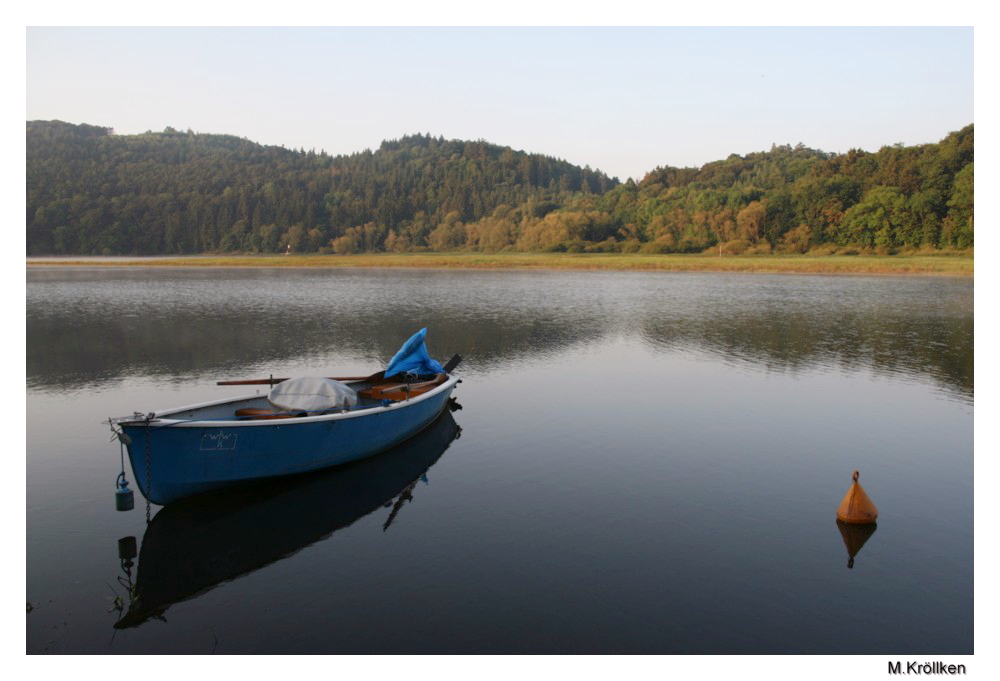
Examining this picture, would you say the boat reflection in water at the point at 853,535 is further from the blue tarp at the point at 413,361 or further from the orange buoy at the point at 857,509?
the blue tarp at the point at 413,361

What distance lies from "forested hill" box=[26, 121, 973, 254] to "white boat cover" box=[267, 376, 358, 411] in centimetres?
11568

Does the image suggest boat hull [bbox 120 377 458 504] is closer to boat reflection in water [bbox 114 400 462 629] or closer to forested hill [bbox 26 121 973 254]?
boat reflection in water [bbox 114 400 462 629]

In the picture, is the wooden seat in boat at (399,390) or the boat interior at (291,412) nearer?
the boat interior at (291,412)

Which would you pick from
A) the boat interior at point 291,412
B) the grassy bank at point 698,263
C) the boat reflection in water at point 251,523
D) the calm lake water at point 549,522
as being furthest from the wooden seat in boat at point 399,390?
the grassy bank at point 698,263

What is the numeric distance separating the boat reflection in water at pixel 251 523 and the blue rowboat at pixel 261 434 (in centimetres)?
39

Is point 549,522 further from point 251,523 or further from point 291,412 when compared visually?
point 291,412

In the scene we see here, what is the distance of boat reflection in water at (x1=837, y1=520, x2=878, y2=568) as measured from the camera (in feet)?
39.9

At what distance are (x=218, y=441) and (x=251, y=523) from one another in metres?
1.60

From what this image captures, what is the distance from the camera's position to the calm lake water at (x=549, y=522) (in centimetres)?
973

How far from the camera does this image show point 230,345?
33062mm

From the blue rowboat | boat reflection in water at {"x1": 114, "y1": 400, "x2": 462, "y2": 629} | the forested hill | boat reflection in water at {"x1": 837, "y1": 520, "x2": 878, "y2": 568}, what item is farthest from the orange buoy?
the forested hill

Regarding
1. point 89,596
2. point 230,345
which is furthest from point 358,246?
point 89,596

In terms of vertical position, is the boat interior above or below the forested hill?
below

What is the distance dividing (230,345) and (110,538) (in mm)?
21705
